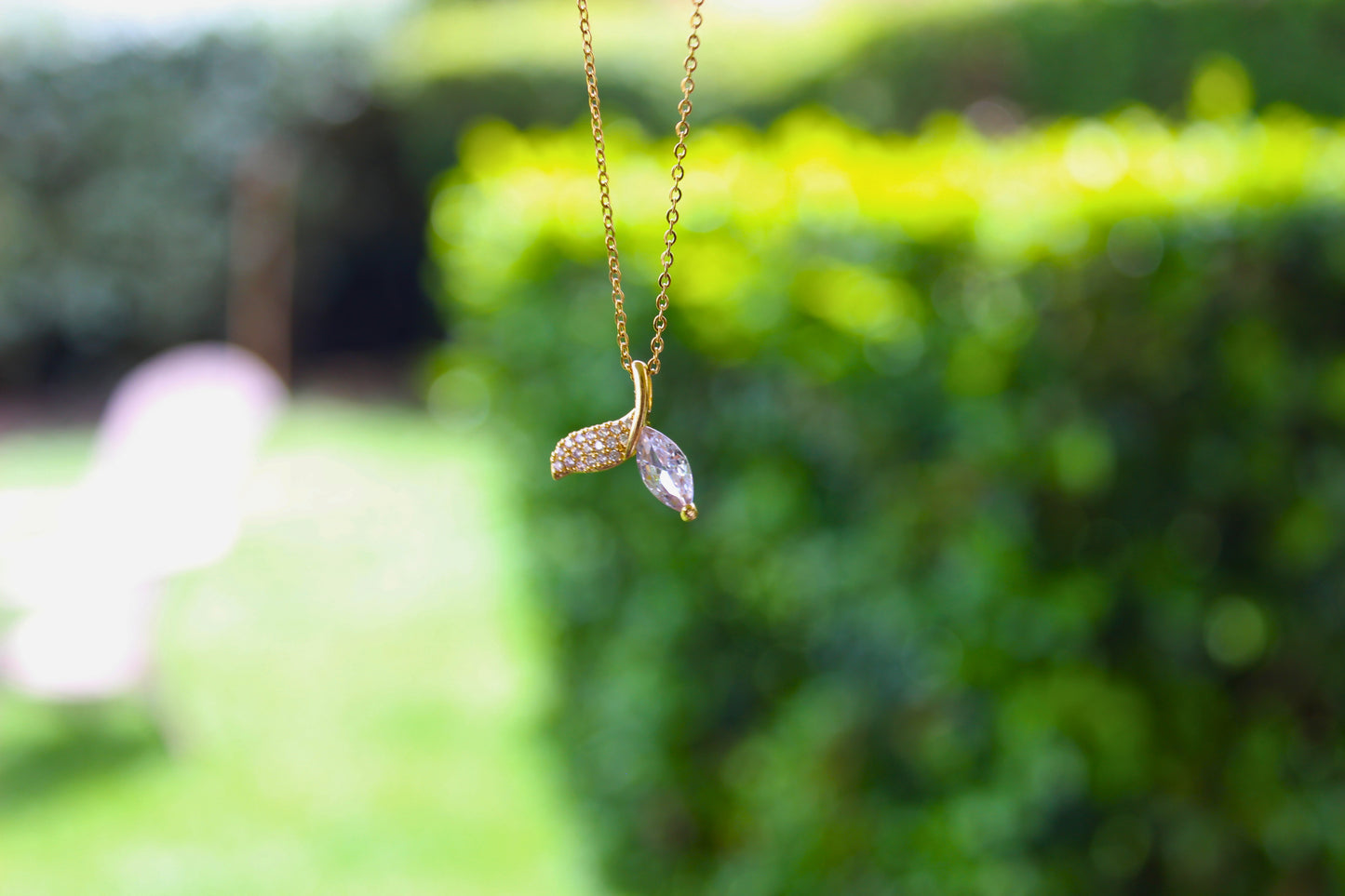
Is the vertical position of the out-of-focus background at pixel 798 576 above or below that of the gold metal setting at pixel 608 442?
below

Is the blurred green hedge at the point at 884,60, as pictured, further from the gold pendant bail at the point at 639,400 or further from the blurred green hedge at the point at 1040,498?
the gold pendant bail at the point at 639,400

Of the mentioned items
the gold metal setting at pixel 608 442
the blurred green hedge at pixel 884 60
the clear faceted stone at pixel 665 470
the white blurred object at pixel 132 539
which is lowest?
the white blurred object at pixel 132 539

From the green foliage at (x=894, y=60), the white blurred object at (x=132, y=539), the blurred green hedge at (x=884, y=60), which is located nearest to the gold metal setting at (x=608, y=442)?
the white blurred object at (x=132, y=539)

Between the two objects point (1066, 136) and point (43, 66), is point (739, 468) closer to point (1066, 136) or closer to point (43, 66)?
point (1066, 136)

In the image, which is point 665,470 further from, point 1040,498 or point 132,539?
point 132,539

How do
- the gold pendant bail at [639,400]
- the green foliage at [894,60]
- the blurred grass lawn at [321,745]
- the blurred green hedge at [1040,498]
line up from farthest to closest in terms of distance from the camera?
the green foliage at [894,60], the blurred grass lawn at [321,745], the blurred green hedge at [1040,498], the gold pendant bail at [639,400]

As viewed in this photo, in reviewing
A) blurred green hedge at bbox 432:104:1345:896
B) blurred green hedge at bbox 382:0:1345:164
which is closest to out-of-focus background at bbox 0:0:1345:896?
blurred green hedge at bbox 432:104:1345:896

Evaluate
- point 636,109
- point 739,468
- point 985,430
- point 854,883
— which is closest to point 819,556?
point 739,468

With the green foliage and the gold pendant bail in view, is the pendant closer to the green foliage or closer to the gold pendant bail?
the gold pendant bail
